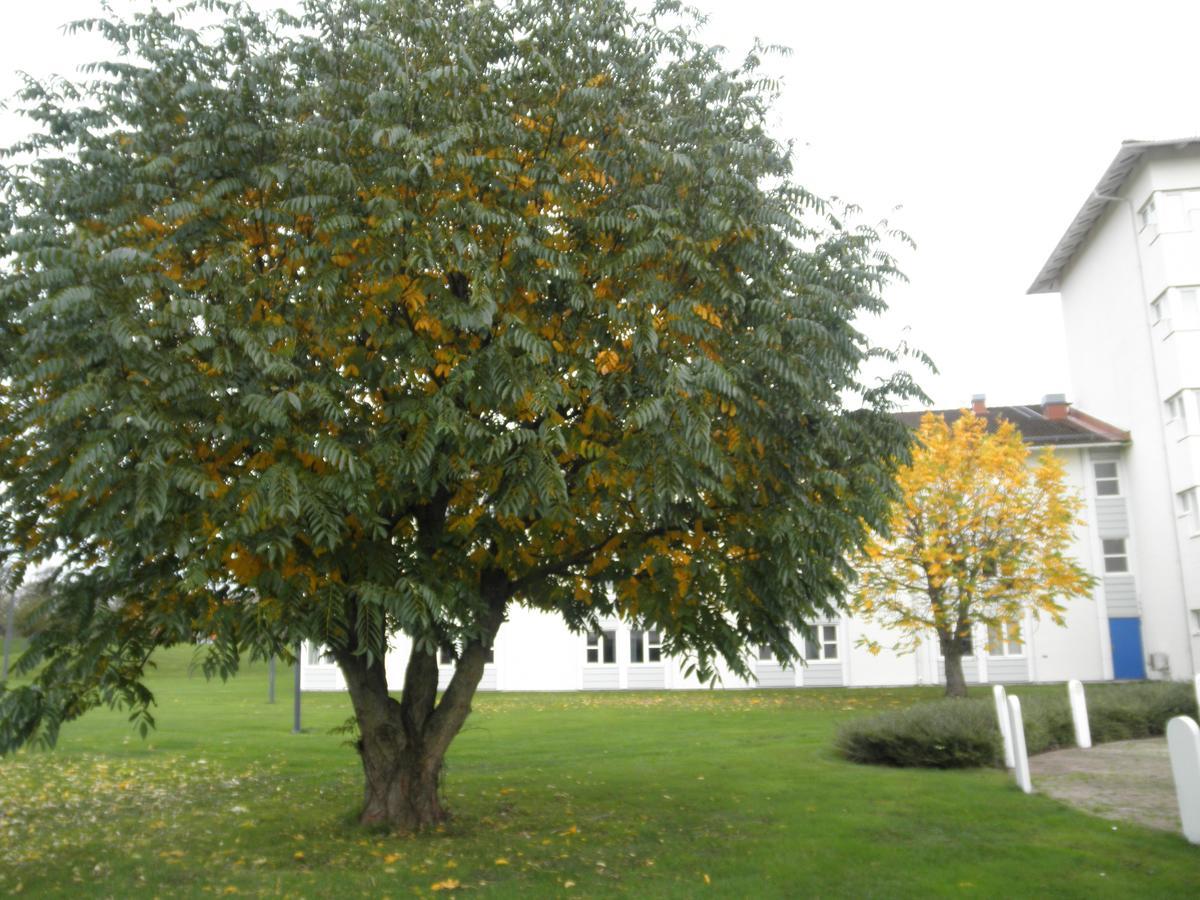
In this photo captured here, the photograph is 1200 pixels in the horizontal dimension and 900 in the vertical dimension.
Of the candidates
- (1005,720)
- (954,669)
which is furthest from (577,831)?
(954,669)

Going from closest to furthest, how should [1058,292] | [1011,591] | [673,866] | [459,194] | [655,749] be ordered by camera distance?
[459,194], [673,866], [655,749], [1011,591], [1058,292]

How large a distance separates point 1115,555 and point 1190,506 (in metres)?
7.34

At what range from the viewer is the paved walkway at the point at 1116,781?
41.6ft

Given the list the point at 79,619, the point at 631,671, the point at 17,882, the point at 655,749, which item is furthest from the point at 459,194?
the point at 631,671

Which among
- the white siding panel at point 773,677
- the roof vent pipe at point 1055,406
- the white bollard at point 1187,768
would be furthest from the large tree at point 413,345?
the roof vent pipe at point 1055,406

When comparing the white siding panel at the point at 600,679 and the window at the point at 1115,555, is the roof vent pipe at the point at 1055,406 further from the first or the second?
the white siding panel at the point at 600,679

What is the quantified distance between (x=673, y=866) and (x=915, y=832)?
3003 millimetres

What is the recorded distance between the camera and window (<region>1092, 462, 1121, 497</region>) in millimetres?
45656

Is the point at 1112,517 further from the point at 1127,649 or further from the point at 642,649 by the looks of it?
the point at 642,649

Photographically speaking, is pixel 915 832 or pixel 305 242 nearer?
pixel 305 242

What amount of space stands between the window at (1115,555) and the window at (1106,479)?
6.25 ft

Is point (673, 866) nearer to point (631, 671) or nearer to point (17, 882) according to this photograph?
point (17, 882)

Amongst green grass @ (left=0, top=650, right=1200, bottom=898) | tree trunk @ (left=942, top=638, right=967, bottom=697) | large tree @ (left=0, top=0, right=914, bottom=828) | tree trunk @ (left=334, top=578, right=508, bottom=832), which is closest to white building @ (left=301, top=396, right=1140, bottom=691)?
tree trunk @ (left=942, top=638, right=967, bottom=697)

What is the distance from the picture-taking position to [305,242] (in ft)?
34.6
